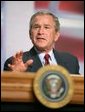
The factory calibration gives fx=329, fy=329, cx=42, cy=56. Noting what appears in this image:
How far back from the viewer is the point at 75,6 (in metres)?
1.65

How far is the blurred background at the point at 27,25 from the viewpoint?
1.61 m

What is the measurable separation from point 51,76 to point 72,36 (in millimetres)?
245

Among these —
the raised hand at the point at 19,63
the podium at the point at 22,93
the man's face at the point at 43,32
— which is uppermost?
the man's face at the point at 43,32

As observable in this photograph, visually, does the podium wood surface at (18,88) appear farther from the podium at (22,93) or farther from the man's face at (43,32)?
the man's face at (43,32)

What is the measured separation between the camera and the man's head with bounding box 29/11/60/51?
1606 millimetres

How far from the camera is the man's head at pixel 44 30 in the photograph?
161 cm

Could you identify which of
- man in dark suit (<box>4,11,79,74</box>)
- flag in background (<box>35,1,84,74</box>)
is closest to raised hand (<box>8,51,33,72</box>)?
man in dark suit (<box>4,11,79,74</box>)

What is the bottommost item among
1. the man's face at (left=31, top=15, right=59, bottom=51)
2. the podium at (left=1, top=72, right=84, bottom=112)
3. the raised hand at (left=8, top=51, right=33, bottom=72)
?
the podium at (left=1, top=72, right=84, bottom=112)

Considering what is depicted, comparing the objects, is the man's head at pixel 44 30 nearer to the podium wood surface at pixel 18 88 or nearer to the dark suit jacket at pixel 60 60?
the dark suit jacket at pixel 60 60

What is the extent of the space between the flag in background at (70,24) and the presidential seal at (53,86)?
0.43 ft

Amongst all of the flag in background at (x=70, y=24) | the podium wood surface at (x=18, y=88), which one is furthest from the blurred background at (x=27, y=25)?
the podium wood surface at (x=18, y=88)

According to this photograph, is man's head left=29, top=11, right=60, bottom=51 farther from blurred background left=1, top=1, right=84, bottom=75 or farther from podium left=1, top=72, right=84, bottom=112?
podium left=1, top=72, right=84, bottom=112

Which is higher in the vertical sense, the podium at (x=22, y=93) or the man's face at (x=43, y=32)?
the man's face at (x=43, y=32)

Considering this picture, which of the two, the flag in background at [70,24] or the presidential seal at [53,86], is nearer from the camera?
the presidential seal at [53,86]
